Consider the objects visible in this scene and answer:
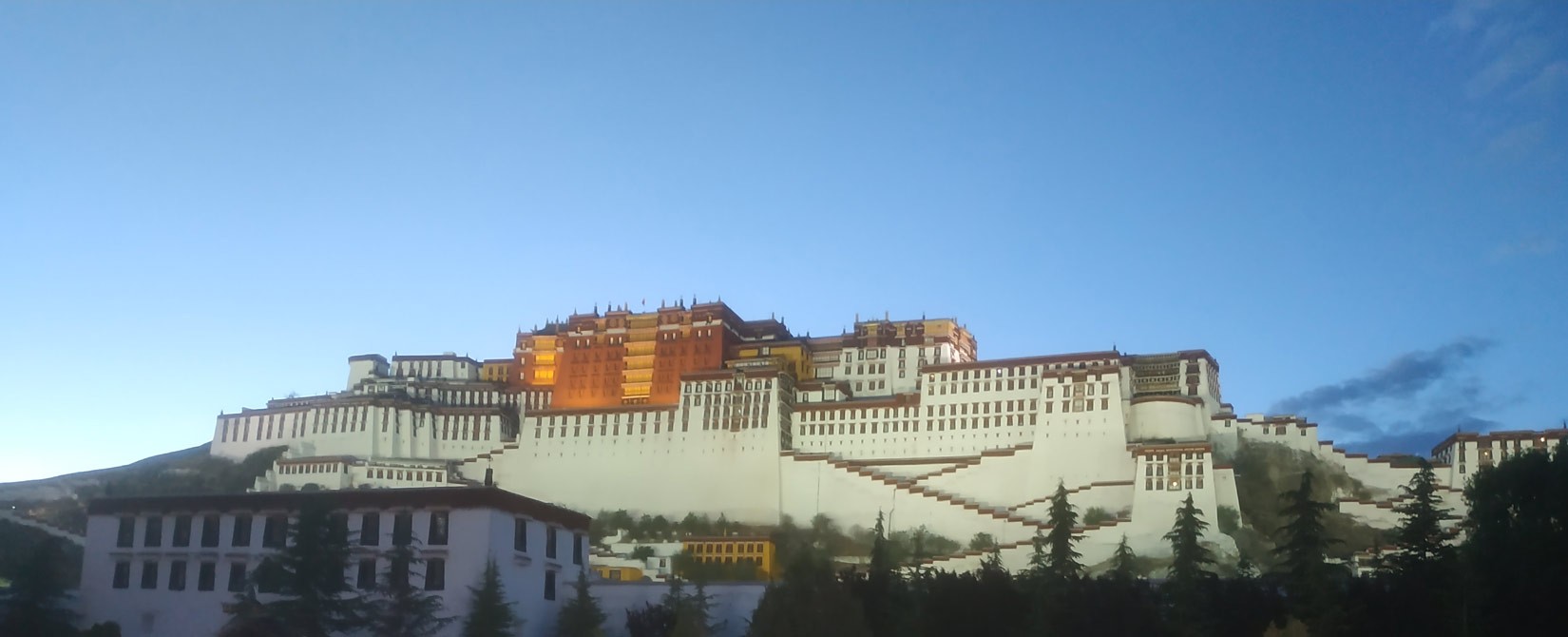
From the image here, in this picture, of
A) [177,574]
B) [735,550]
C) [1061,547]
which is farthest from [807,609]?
[735,550]

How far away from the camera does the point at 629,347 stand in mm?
94500

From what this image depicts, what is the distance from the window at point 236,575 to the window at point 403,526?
584cm

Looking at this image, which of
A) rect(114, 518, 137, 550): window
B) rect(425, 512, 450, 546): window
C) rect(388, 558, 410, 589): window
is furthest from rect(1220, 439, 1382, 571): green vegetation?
rect(114, 518, 137, 550): window

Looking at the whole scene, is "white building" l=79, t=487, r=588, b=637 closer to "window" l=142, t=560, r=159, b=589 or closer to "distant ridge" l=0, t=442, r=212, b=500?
"window" l=142, t=560, r=159, b=589

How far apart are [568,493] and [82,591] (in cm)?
3759

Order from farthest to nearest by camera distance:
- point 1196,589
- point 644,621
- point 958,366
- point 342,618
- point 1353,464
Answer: point 958,366
point 1353,464
point 644,621
point 342,618
point 1196,589

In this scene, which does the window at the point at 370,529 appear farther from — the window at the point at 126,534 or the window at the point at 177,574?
the window at the point at 126,534

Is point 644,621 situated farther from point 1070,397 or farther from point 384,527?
point 1070,397

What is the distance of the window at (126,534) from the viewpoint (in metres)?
50.3

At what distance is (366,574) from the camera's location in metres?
46.7

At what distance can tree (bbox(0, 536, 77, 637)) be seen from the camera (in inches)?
1766

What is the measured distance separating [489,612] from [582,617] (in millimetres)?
3443

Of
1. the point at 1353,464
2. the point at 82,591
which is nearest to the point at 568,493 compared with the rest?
the point at 82,591

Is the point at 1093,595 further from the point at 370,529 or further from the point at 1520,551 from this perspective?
the point at 370,529
